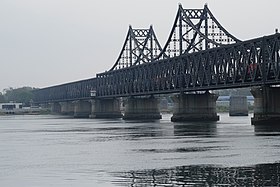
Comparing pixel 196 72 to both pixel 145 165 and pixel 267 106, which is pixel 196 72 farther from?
pixel 145 165

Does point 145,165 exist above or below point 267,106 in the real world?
below

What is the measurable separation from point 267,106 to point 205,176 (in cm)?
5890

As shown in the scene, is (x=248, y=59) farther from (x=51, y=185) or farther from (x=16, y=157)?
(x=51, y=185)

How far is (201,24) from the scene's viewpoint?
5335 inches

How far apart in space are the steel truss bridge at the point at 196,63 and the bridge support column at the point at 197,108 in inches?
85.1

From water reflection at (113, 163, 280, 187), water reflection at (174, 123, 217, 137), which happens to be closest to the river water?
water reflection at (113, 163, 280, 187)

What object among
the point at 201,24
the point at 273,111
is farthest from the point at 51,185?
the point at 201,24

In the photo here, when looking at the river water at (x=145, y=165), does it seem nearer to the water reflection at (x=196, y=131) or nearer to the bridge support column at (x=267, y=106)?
the water reflection at (x=196, y=131)

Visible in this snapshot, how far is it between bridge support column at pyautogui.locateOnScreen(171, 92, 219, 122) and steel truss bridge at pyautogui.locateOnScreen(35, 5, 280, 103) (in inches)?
85.1

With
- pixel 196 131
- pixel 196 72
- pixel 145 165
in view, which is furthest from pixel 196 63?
pixel 145 165

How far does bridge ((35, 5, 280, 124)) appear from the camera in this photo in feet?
323

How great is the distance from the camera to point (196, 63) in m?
130

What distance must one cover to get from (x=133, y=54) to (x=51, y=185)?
15762 centimetres

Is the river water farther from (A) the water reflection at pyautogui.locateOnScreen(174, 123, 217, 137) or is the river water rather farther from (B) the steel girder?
(B) the steel girder
